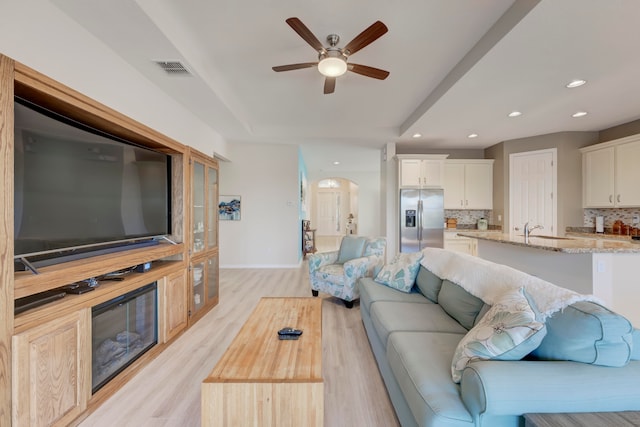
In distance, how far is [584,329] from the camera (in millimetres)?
1090

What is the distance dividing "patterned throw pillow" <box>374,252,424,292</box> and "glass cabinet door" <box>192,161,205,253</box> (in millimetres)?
2085

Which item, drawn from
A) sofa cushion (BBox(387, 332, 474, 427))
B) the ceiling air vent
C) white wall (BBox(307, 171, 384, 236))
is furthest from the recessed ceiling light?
white wall (BBox(307, 171, 384, 236))

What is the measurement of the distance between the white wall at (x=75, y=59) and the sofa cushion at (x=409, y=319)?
9.49ft

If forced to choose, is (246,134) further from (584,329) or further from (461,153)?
(584,329)

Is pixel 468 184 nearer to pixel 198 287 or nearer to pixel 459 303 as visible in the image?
pixel 459 303

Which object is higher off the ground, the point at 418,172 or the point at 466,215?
the point at 418,172

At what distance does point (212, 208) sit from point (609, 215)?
21.1 feet

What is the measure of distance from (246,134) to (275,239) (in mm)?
2242

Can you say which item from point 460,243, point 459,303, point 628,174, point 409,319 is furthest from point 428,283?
point 628,174

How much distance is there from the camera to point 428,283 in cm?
248

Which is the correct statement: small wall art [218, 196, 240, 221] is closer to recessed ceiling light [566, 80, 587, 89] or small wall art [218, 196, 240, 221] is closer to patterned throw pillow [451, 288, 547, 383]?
patterned throw pillow [451, 288, 547, 383]

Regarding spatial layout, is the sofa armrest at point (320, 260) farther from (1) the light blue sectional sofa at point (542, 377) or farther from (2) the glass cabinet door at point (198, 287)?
(1) the light blue sectional sofa at point (542, 377)

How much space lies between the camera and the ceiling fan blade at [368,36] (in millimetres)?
2011

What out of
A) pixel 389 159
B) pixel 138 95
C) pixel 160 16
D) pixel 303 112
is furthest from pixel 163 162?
pixel 389 159
